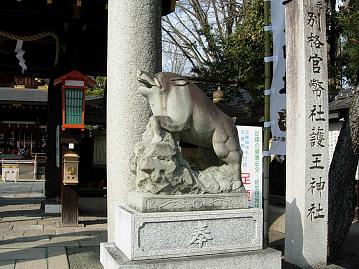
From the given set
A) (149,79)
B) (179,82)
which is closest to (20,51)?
(149,79)

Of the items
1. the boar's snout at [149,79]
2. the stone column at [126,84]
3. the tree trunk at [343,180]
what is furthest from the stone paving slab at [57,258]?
the tree trunk at [343,180]

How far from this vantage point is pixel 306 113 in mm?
5824

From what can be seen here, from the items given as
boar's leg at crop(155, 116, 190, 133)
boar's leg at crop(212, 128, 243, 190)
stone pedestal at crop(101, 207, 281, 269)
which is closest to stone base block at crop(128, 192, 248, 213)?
stone pedestal at crop(101, 207, 281, 269)

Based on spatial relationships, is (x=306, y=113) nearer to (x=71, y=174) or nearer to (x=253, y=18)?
(x=71, y=174)

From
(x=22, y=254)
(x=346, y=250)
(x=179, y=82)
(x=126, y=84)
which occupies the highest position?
(x=126, y=84)

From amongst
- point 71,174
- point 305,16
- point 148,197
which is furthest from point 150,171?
point 71,174

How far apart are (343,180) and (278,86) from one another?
68.3 inches

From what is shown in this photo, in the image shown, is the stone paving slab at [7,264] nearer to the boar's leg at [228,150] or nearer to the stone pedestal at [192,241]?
the stone pedestal at [192,241]

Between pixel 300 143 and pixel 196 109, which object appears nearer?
pixel 196 109

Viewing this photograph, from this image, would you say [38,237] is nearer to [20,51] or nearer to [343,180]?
[20,51]

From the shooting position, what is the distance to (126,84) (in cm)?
557

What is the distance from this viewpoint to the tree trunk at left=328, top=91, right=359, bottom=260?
677cm

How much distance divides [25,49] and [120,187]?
7283 mm

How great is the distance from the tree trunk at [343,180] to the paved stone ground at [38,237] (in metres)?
3.63
